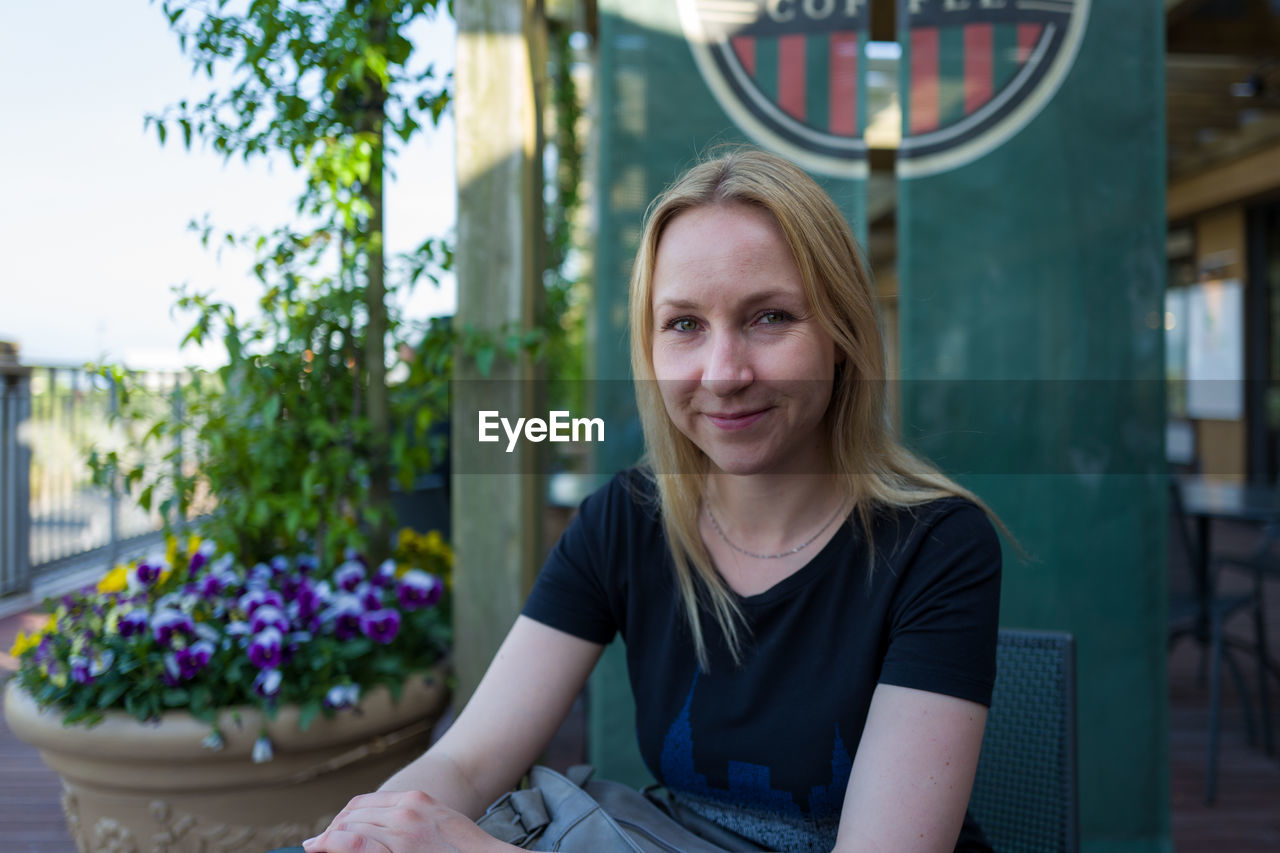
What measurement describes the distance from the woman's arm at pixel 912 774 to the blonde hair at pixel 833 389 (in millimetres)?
208

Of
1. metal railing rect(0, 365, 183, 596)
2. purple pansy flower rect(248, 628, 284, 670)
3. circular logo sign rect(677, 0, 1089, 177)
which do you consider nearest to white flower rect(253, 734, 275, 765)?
purple pansy flower rect(248, 628, 284, 670)

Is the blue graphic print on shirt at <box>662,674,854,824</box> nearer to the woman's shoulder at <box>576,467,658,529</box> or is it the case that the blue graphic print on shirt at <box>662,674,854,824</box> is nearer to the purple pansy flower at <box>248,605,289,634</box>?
the woman's shoulder at <box>576,467,658,529</box>

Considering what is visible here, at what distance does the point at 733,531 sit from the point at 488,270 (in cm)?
106

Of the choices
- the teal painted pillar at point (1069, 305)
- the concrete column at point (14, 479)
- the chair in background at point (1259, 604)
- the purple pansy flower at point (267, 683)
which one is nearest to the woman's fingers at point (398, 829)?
the purple pansy flower at point (267, 683)

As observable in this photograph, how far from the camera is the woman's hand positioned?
37.7 inches

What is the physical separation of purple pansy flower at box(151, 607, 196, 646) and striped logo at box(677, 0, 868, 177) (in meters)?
1.72

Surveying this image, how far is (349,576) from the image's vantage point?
80.6 inches

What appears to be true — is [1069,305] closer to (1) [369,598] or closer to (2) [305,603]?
(1) [369,598]

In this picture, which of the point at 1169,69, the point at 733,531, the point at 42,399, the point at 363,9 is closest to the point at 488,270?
the point at 363,9

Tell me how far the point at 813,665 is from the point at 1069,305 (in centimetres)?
154

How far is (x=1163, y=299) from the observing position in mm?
2234

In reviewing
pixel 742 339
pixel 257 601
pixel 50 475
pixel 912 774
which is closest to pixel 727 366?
pixel 742 339

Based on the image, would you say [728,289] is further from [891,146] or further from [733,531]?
[891,146]

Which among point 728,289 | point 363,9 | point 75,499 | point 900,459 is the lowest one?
point 75,499
